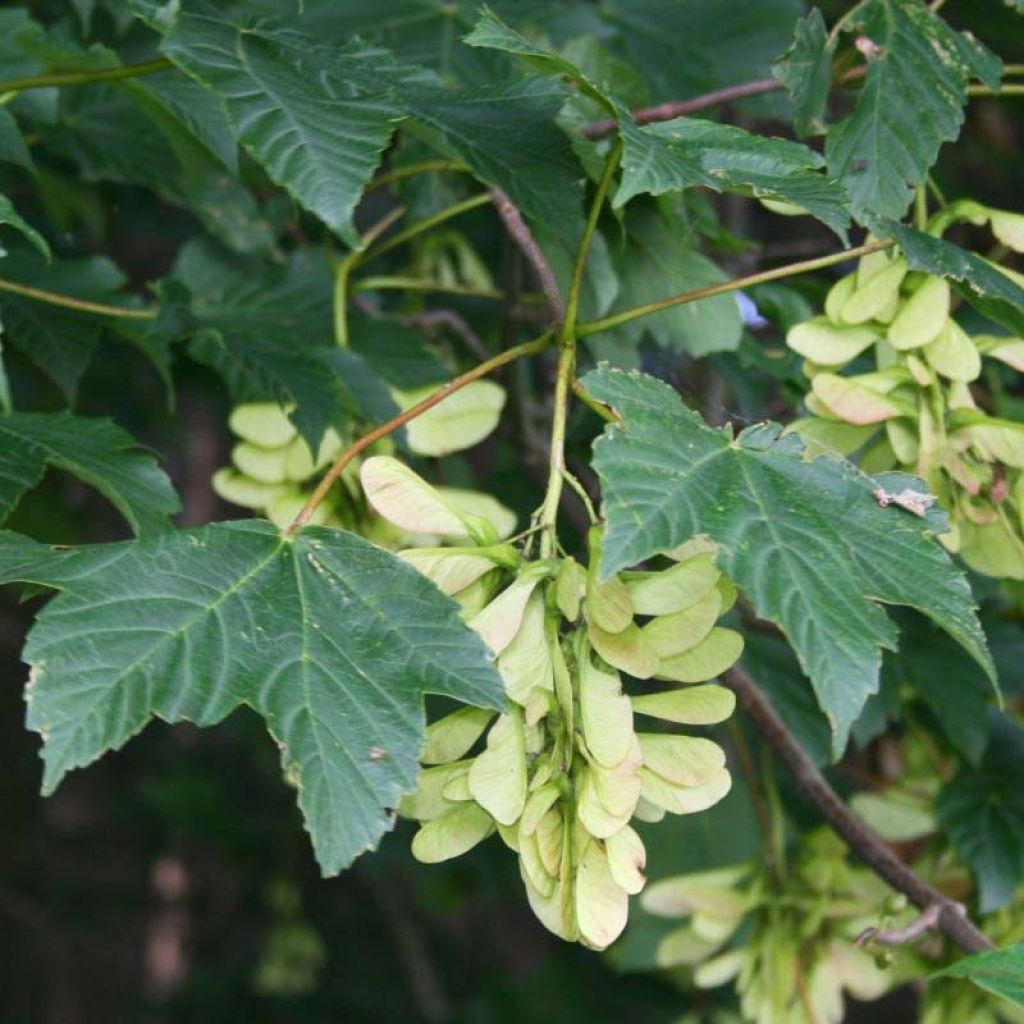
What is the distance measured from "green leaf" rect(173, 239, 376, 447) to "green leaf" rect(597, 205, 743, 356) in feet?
0.93

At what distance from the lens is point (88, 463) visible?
3.91ft

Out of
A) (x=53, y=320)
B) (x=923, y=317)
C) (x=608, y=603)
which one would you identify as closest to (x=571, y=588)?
(x=608, y=603)

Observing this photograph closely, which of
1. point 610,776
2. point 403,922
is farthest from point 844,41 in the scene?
point 403,922

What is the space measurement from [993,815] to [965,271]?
89cm

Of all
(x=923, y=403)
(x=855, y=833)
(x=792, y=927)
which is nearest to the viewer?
(x=923, y=403)

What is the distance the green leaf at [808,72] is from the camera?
4.20 feet

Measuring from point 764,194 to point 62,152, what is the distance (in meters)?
1.05

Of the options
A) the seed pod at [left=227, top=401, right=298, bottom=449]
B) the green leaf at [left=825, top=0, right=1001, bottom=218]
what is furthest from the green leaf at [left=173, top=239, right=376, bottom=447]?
the green leaf at [left=825, top=0, right=1001, bottom=218]

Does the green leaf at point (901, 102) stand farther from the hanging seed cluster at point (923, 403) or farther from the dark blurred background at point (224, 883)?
the dark blurred background at point (224, 883)

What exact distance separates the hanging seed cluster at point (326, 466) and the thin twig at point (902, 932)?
51 cm

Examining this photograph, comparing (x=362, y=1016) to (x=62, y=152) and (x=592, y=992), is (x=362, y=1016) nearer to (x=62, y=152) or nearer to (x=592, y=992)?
(x=592, y=992)

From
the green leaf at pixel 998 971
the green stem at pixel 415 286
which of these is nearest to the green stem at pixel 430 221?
the green stem at pixel 415 286

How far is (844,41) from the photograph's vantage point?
1392 mm

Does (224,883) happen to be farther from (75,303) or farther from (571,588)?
(571,588)
